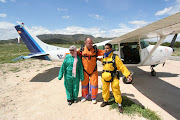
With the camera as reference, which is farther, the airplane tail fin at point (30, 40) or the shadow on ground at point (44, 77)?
the airplane tail fin at point (30, 40)

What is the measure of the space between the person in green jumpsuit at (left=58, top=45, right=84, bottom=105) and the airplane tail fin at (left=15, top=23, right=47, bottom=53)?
214 inches

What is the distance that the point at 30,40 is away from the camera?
742 centimetres

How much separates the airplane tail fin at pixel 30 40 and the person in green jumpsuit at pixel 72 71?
17.9 ft

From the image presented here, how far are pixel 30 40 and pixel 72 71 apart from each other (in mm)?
6230

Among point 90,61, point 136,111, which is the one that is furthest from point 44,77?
point 136,111

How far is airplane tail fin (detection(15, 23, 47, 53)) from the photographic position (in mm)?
7184

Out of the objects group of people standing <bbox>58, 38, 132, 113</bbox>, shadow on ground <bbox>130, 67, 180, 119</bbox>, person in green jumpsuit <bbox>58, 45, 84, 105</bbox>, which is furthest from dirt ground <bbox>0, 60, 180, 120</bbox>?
person in green jumpsuit <bbox>58, 45, 84, 105</bbox>

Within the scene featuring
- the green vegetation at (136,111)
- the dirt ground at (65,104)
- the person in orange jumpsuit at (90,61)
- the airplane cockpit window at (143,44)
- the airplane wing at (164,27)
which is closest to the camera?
the airplane wing at (164,27)

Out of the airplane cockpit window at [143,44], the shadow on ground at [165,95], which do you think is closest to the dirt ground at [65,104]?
the shadow on ground at [165,95]

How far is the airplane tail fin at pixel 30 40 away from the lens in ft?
23.6

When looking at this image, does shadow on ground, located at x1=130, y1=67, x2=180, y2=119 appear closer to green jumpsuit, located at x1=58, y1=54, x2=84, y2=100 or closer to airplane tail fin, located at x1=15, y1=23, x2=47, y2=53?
green jumpsuit, located at x1=58, y1=54, x2=84, y2=100

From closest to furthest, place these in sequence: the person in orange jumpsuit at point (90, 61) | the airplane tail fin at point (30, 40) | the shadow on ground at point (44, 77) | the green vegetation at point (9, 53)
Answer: the person in orange jumpsuit at point (90, 61), the shadow on ground at point (44, 77), the airplane tail fin at point (30, 40), the green vegetation at point (9, 53)

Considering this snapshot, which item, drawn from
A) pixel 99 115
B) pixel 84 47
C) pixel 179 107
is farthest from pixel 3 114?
pixel 179 107

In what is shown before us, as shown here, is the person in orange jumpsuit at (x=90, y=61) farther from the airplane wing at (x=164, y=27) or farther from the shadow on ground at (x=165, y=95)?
the shadow on ground at (x=165, y=95)
